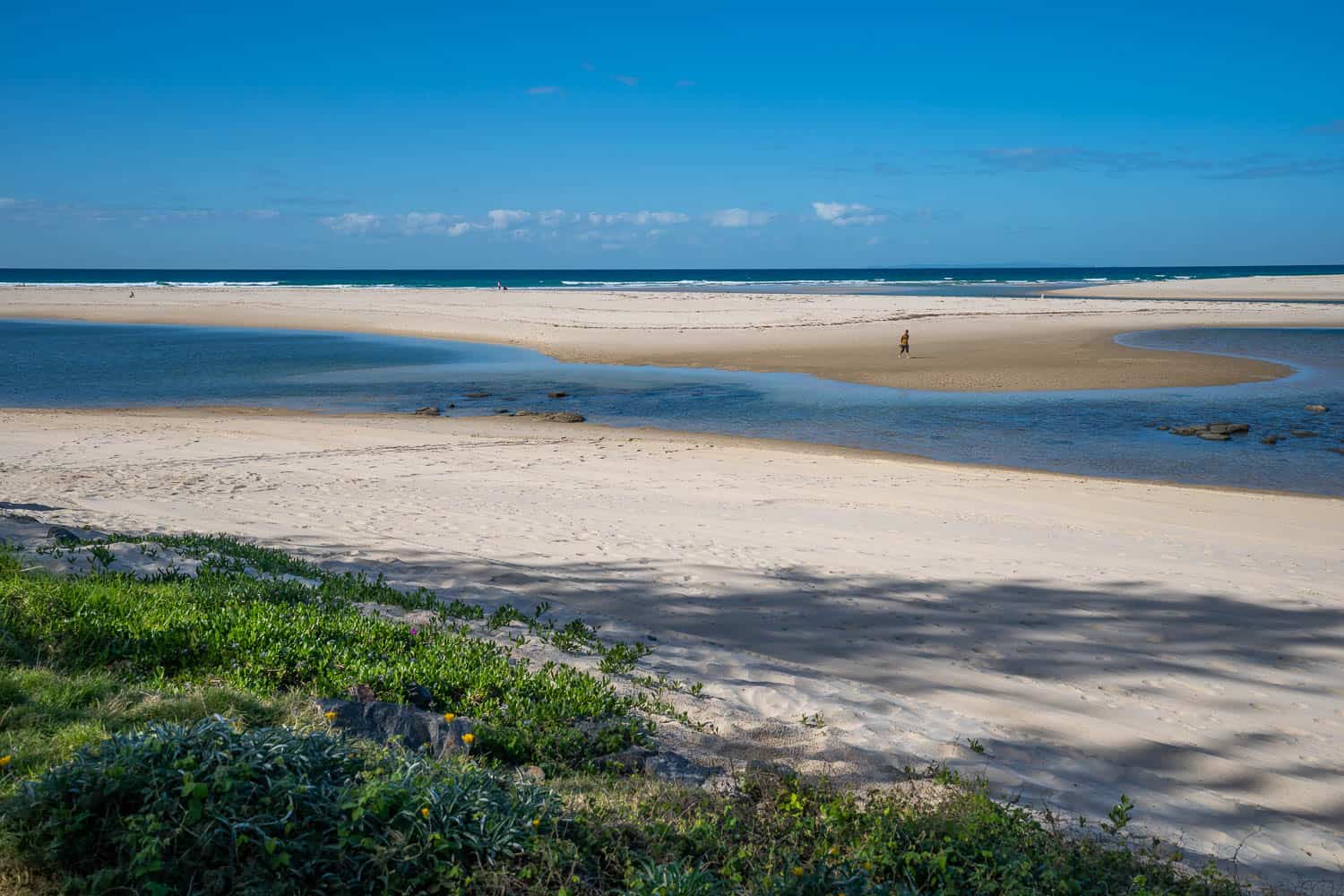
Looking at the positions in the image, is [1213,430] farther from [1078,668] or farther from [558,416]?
[1078,668]

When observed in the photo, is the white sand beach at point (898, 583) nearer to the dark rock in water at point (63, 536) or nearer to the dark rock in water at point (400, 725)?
the dark rock in water at point (400, 725)

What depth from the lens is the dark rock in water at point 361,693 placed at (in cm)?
500

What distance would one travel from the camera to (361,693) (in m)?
5.06

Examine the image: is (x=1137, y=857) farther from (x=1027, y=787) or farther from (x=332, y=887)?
(x=332, y=887)

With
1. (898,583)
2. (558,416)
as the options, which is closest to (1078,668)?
(898,583)

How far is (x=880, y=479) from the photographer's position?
14797 millimetres

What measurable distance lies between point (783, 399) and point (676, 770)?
825 inches

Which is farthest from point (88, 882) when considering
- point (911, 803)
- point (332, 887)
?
point (911, 803)

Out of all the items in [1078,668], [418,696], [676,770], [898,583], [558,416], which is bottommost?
[1078,668]

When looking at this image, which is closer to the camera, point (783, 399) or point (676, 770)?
point (676, 770)

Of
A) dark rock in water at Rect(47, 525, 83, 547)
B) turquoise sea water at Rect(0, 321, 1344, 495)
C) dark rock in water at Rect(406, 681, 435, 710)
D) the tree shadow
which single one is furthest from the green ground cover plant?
turquoise sea water at Rect(0, 321, 1344, 495)

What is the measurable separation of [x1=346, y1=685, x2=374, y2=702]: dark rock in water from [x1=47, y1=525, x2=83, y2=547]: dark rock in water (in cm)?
450

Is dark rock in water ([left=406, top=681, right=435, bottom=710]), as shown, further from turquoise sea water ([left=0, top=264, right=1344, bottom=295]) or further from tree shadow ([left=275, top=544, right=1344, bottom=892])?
turquoise sea water ([left=0, top=264, right=1344, bottom=295])

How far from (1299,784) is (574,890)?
14.4 ft
